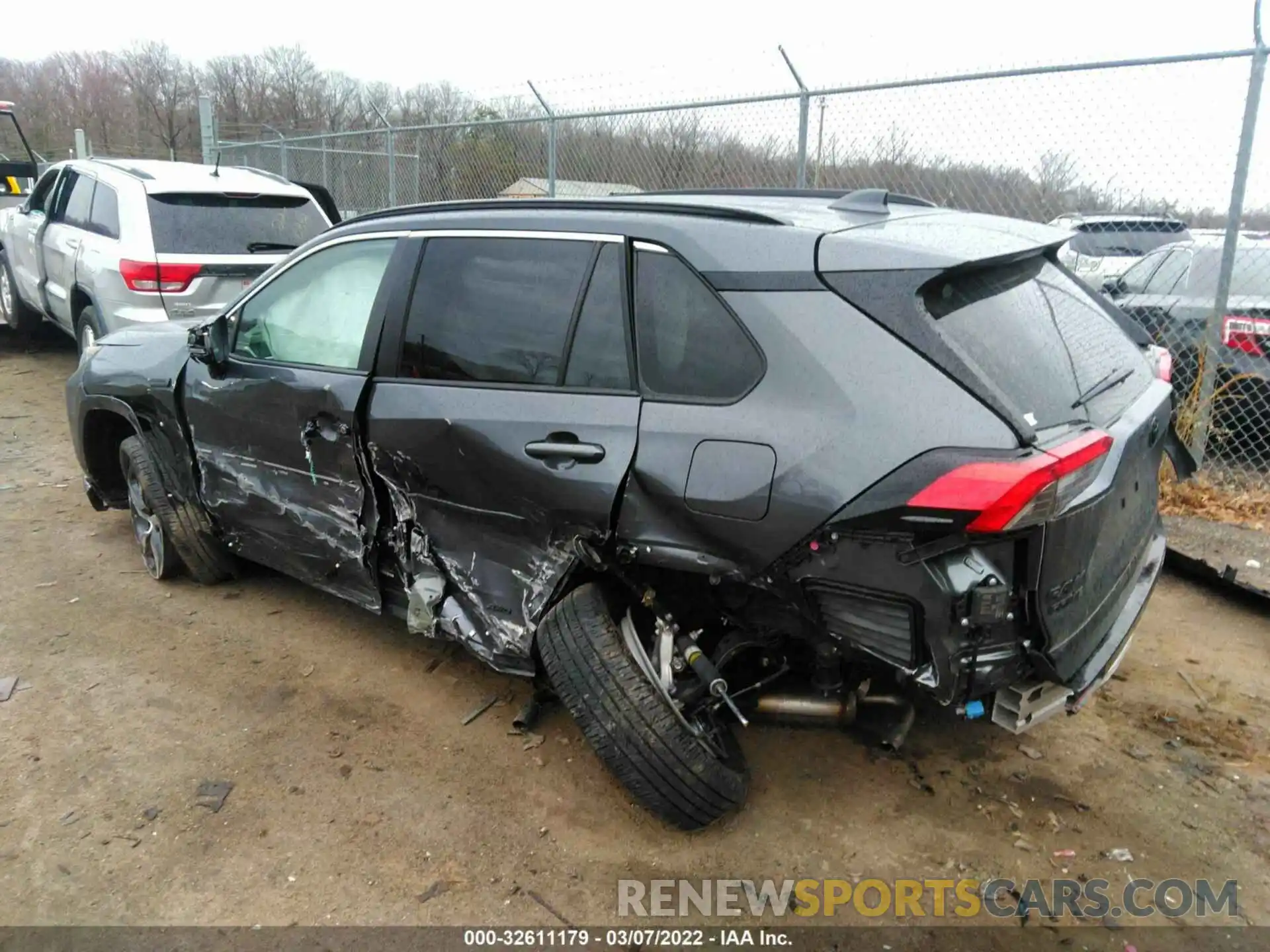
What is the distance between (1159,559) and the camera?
10.5 ft

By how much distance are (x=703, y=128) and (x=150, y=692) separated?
233 inches

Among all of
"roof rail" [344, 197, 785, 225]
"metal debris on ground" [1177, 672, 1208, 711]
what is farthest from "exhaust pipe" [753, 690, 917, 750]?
"metal debris on ground" [1177, 672, 1208, 711]

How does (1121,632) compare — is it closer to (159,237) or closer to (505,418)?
(505,418)

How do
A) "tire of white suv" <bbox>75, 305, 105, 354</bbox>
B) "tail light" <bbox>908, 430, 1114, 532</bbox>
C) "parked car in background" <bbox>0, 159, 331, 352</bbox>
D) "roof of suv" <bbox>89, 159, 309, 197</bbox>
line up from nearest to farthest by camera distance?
"tail light" <bbox>908, 430, 1114, 532</bbox>, "parked car in background" <bbox>0, 159, 331, 352</bbox>, "roof of suv" <bbox>89, 159, 309, 197</bbox>, "tire of white suv" <bbox>75, 305, 105, 354</bbox>

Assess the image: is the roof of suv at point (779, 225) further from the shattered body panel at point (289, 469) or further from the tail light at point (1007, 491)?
the shattered body panel at point (289, 469)

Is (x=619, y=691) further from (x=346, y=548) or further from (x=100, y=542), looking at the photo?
(x=100, y=542)

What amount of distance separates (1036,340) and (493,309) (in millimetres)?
1714

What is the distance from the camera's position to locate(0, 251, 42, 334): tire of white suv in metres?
9.48

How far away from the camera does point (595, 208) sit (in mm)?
2920

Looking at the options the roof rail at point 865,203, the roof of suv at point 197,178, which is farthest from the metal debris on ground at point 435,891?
the roof of suv at point 197,178

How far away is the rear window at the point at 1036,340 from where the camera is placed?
2.34m

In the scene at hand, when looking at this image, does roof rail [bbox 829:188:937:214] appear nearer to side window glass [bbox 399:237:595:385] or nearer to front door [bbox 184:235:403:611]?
side window glass [bbox 399:237:595:385]

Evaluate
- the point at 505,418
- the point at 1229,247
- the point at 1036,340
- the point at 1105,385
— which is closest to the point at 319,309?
the point at 505,418

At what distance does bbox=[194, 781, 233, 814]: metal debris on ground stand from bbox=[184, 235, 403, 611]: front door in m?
0.84
